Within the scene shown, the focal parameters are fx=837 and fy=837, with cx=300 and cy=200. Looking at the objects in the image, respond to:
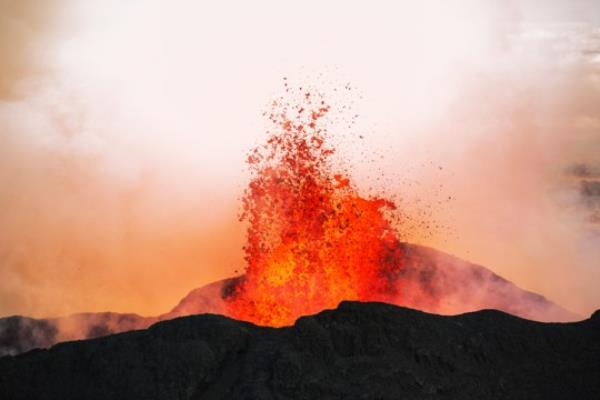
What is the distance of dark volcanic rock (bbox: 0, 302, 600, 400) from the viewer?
3080 cm

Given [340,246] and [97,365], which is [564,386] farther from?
[97,365]

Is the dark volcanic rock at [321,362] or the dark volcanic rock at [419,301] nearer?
the dark volcanic rock at [321,362]

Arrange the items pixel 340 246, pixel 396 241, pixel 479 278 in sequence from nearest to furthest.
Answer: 1. pixel 340 246
2. pixel 396 241
3. pixel 479 278

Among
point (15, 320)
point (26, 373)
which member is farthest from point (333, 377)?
point (15, 320)

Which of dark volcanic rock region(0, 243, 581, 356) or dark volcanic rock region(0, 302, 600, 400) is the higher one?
dark volcanic rock region(0, 243, 581, 356)

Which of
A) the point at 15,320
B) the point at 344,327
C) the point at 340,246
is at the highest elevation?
the point at 15,320

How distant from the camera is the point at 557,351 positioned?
35.6 metres

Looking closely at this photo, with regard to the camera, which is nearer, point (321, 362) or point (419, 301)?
point (321, 362)

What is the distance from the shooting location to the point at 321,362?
1247 inches

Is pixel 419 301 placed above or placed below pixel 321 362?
above

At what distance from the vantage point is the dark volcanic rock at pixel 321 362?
30.8 metres

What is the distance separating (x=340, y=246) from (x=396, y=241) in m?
5.89

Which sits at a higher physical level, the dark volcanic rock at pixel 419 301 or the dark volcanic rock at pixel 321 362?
the dark volcanic rock at pixel 419 301

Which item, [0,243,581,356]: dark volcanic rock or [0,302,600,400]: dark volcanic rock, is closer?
[0,302,600,400]: dark volcanic rock
